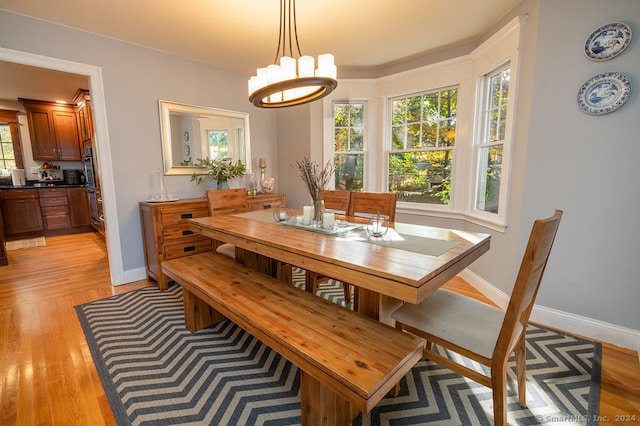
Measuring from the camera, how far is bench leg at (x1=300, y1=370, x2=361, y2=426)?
115 centimetres

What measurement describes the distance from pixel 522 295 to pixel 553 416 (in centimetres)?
84

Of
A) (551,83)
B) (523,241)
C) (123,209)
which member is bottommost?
(523,241)

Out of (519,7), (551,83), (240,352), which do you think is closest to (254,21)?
(519,7)

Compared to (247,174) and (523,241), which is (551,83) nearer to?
(523,241)

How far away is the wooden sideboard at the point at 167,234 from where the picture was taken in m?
2.80

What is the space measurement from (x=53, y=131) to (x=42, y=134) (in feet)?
0.58

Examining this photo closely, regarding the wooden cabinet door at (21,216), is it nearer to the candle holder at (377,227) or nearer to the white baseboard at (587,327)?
the candle holder at (377,227)

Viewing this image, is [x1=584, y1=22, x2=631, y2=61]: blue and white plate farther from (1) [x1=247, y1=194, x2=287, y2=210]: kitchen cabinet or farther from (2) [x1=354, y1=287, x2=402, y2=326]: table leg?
(1) [x1=247, y1=194, x2=287, y2=210]: kitchen cabinet

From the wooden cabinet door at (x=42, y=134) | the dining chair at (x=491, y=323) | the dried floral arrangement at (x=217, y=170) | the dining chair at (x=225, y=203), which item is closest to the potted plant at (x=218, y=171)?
the dried floral arrangement at (x=217, y=170)

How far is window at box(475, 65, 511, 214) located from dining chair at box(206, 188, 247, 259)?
2496 mm

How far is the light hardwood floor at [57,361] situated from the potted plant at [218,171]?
1364mm

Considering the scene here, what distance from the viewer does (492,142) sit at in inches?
106

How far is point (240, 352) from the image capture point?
6.13ft

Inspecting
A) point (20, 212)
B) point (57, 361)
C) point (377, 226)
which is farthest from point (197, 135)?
point (20, 212)
